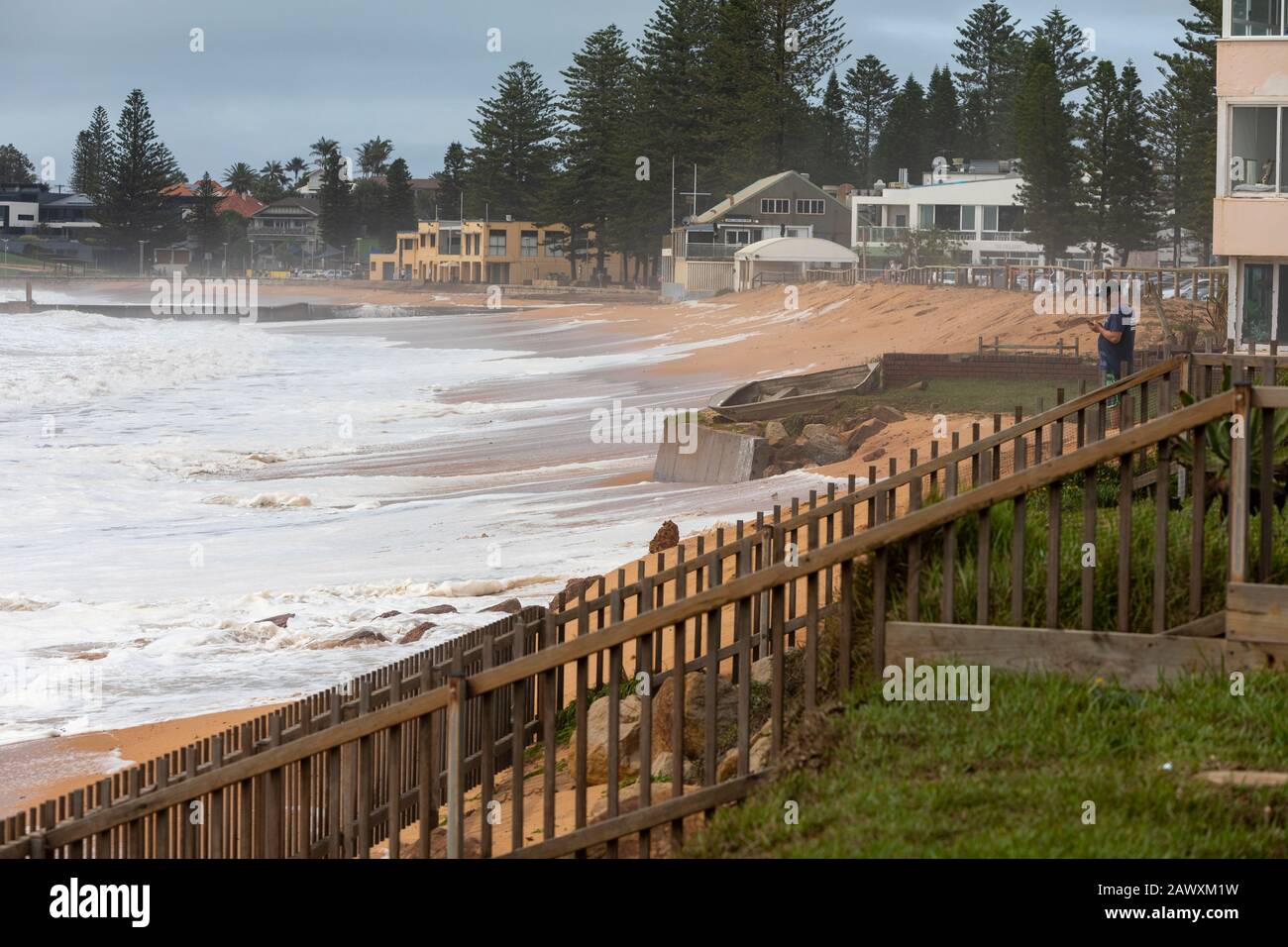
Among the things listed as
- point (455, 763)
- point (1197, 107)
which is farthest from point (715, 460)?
point (1197, 107)

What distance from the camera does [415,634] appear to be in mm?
12828

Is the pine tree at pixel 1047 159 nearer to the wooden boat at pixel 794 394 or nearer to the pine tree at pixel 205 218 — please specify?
the wooden boat at pixel 794 394

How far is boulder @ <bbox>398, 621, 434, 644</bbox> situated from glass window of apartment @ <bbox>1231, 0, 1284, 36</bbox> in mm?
16225

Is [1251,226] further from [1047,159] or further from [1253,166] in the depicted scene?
[1047,159]

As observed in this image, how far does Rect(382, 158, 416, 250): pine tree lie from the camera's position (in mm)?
145750

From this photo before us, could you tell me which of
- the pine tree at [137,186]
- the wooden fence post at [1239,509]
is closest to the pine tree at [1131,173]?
the wooden fence post at [1239,509]

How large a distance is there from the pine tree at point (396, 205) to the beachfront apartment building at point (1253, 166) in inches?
4959

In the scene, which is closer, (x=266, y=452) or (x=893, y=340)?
(x=266, y=452)

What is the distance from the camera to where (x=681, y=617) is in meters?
5.83

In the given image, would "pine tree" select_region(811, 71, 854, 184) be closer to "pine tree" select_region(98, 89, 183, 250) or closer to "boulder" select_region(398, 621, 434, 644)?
"pine tree" select_region(98, 89, 183, 250)

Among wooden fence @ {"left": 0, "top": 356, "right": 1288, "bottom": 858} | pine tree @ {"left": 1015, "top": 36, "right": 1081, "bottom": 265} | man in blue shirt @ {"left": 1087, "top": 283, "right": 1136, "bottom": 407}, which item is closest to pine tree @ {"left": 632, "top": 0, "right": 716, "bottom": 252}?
pine tree @ {"left": 1015, "top": 36, "right": 1081, "bottom": 265}
